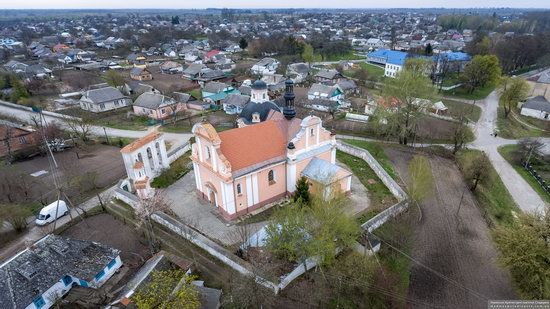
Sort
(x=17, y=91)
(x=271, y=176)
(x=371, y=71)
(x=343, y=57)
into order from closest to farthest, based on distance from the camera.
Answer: (x=271, y=176) < (x=17, y=91) < (x=371, y=71) < (x=343, y=57)

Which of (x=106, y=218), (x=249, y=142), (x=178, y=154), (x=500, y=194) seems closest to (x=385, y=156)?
(x=500, y=194)

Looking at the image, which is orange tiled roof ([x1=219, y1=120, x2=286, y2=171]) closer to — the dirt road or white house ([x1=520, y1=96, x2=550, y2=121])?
the dirt road

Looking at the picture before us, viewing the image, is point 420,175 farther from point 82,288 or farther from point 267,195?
point 82,288

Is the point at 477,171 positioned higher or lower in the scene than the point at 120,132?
higher

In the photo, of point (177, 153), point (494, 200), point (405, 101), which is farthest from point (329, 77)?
point (494, 200)

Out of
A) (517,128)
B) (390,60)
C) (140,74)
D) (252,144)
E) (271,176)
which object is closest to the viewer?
(252,144)

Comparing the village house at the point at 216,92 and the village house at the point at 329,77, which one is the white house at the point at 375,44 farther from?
the village house at the point at 216,92

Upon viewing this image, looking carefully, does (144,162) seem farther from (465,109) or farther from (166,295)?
(465,109)
